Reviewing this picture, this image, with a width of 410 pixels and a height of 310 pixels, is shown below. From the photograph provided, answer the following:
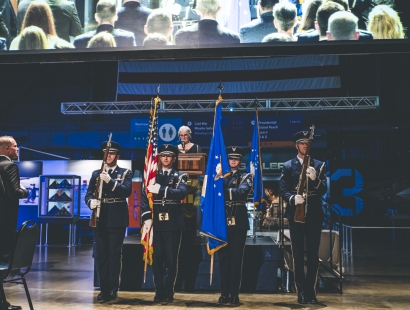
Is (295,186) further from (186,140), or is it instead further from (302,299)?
(186,140)

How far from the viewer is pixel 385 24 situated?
16.4 ft

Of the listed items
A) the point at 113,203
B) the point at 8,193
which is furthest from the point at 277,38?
the point at 8,193

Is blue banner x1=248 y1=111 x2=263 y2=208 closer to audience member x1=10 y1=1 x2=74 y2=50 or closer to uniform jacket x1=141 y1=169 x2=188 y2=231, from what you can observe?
uniform jacket x1=141 y1=169 x2=188 y2=231

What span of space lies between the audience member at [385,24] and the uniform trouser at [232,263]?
2730 millimetres

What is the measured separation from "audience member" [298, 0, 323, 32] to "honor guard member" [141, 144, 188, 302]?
7.40 feet

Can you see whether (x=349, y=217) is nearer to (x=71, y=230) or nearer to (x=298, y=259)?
(x=71, y=230)

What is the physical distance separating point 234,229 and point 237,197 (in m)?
0.40

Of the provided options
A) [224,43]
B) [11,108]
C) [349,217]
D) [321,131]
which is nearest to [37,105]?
[11,108]

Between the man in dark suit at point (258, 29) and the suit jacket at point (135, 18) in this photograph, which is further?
the suit jacket at point (135, 18)

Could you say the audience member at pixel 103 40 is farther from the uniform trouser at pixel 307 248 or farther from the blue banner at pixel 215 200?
the uniform trouser at pixel 307 248

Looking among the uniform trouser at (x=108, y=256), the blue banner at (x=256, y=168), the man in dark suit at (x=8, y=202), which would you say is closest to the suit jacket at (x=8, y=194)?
the man in dark suit at (x=8, y=202)

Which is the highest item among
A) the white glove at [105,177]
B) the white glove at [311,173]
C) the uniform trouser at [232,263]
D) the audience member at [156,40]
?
the audience member at [156,40]

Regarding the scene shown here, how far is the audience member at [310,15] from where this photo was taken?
5.04 metres

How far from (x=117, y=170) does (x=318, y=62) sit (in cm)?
785
